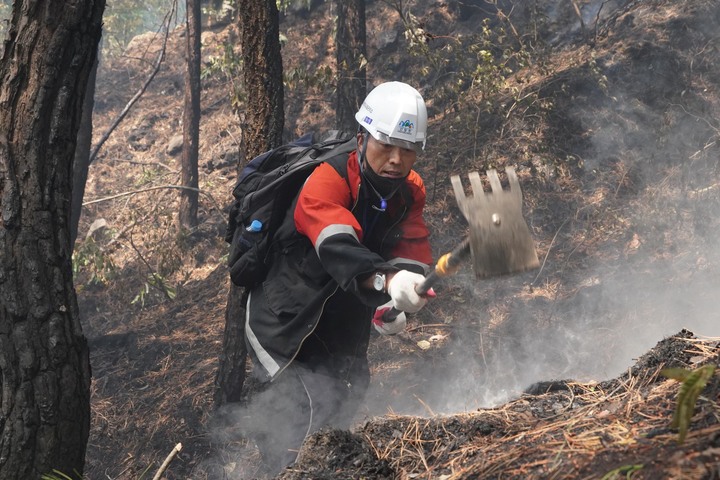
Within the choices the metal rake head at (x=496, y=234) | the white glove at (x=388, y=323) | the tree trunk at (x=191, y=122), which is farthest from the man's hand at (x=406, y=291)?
the tree trunk at (x=191, y=122)

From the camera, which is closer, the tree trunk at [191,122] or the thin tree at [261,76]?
the thin tree at [261,76]

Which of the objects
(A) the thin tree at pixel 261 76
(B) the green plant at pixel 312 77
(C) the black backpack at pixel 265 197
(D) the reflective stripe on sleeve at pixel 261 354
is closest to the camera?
(C) the black backpack at pixel 265 197

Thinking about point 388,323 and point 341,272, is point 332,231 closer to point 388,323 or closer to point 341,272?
point 341,272

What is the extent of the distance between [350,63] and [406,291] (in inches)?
262

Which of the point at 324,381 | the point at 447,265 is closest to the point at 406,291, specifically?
the point at 447,265

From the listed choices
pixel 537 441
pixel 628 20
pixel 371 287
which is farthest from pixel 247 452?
pixel 628 20

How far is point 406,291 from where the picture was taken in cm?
334

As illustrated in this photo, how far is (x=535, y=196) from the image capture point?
8.60 metres

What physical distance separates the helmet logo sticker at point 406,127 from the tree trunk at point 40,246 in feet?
5.18

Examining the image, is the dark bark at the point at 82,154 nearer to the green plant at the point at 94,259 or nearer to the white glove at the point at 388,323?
the green plant at the point at 94,259

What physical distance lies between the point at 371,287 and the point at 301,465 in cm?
106

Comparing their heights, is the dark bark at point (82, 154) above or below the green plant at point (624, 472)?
above

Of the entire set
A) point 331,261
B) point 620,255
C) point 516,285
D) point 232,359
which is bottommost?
point 232,359

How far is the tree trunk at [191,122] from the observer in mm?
11125
